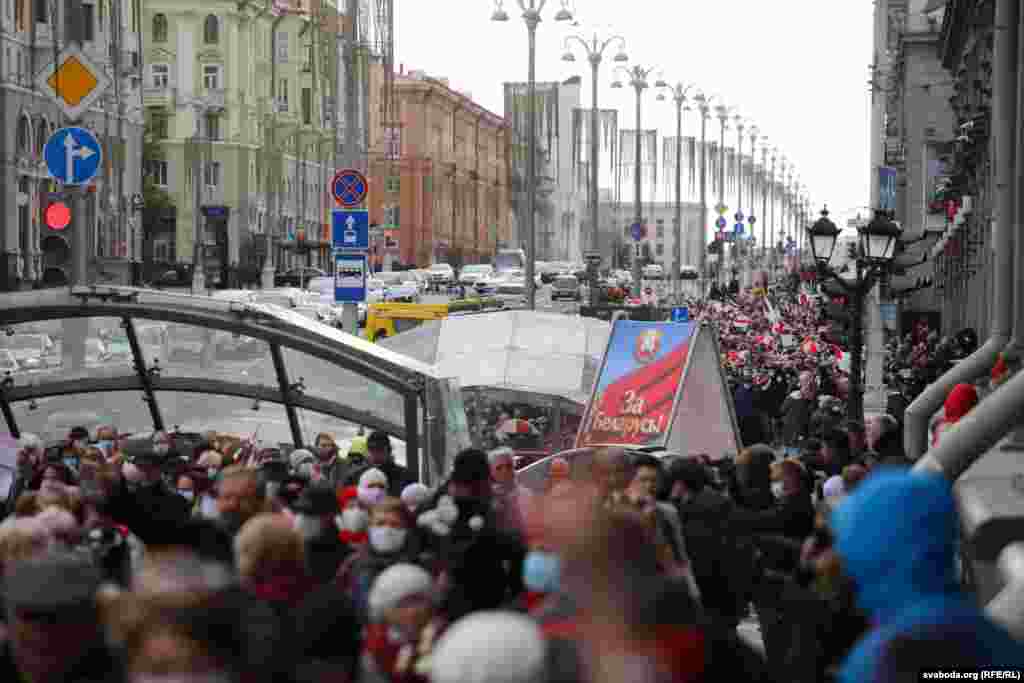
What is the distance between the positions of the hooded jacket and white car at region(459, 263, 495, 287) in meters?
85.4

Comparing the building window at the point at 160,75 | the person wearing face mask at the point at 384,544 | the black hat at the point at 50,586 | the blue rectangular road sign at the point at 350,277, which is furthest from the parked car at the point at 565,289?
the black hat at the point at 50,586

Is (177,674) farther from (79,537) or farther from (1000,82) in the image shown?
(1000,82)

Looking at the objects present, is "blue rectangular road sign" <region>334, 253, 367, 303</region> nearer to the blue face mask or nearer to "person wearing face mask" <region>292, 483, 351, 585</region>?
"person wearing face mask" <region>292, 483, 351, 585</region>

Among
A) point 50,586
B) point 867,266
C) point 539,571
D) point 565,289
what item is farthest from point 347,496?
point 565,289

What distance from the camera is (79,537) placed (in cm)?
770

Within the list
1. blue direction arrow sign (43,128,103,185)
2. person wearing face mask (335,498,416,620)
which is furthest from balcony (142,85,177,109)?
person wearing face mask (335,498,416,620)

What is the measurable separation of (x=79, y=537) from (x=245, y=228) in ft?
A: 296

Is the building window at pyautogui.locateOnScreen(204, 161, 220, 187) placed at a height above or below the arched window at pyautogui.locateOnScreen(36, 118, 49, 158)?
below

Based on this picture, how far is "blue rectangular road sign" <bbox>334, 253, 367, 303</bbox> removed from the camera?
2136 cm

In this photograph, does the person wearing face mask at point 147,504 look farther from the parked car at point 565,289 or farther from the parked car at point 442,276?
the parked car at point 442,276

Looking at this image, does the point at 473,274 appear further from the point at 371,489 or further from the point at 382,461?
the point at 371,489

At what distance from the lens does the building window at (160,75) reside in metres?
96.2

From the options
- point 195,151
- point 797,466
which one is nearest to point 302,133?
point 195,151

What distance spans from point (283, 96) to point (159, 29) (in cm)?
913
